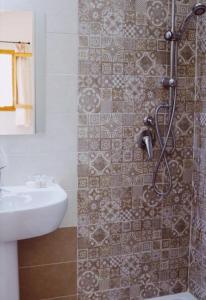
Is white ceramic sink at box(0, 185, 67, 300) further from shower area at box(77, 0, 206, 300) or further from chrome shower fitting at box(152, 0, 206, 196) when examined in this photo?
chrome shower fitting at box(152, 0, 206, 196)

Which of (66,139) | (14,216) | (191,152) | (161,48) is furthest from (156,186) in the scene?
(14,216)

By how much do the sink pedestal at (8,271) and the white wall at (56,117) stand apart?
1.18 feet

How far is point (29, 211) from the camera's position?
1.55 m

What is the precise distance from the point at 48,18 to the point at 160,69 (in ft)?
2.33

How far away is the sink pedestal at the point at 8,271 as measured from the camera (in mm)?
1715

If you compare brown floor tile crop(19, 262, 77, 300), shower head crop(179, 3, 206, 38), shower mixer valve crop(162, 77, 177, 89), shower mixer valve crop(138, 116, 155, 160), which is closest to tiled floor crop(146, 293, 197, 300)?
brown floor tile crop(19, 262, 77, 300)

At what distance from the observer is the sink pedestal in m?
1.72

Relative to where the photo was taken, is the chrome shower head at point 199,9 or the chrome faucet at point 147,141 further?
the chrome faucet at point 147,141

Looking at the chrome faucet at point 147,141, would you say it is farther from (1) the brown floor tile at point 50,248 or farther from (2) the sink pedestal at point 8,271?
(2) the sink pedestal at point 8,271

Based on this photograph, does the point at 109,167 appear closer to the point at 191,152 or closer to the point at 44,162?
the point at 44,162

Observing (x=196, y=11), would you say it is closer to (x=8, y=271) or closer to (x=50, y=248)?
(x=50, y=248)

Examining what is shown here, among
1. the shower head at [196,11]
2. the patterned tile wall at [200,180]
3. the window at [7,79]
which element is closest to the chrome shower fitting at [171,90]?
the shower head at [196,11]

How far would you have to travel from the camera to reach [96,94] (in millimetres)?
1999

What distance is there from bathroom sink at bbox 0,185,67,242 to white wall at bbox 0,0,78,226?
0.14m
